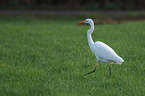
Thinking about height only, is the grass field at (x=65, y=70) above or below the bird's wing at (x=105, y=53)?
below

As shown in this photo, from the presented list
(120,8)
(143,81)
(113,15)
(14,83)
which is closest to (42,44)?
(14,83)

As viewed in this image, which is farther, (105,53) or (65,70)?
(65,70)

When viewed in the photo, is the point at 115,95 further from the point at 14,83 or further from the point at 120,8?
the point at 120,8

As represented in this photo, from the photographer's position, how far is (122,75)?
6.18m

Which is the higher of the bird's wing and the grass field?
the bird's wing

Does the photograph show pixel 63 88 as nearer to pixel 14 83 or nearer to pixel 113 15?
pixel 14 83

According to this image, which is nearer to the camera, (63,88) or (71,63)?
(63,88)

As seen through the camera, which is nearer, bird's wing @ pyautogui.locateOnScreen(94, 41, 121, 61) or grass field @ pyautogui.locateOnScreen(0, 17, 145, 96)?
grass field @ pyautogui.locateOnScreen(0, 17, 145, 96)

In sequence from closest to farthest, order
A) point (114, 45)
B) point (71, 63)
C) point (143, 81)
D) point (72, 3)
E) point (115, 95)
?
point (115, 95) → point (143, 81) → point (71, 63) → point (114, 45) → point (72, 3)

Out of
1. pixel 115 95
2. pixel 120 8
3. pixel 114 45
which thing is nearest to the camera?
pixel 115 95

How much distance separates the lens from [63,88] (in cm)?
546

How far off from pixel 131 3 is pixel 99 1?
396 cm

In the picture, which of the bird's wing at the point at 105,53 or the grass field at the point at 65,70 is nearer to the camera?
the grass field at the point at 65,70

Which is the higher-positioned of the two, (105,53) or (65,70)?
(105,53)
